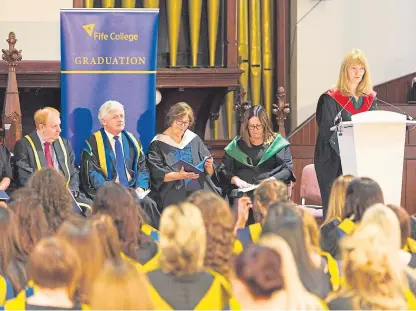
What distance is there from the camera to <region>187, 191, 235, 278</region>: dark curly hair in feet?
11.1

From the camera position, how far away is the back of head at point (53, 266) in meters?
2.59

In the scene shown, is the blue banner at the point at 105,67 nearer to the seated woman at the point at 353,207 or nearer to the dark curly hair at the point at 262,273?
the seated woman at the point at 353,207

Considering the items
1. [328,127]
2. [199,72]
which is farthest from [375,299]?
[199,72]

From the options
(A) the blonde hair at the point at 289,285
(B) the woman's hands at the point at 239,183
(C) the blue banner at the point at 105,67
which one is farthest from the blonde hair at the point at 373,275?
(C) the blue banner at the point at 105,67

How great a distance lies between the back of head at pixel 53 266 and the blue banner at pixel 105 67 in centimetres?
419

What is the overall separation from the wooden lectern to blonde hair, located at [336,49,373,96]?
0.65 meters

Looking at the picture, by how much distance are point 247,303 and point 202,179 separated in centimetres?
413

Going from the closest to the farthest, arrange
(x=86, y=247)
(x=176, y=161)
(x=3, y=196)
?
(x=86, y=247), (x=3, y=196), (x=176, y=161)

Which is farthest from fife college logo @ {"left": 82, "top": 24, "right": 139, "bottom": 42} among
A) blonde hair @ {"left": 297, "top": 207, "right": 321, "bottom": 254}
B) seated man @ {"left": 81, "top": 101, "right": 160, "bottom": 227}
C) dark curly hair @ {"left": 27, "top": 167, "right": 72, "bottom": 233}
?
blonde hair @ {"left": 297, "top": 207, "right": 321, "bottom": 254}

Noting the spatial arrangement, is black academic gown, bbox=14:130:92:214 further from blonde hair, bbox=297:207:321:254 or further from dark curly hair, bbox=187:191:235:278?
blonde hair, bbox=297:207:321:254

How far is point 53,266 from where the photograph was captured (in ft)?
8.51

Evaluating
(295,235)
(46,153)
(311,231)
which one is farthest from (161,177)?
(295,235)

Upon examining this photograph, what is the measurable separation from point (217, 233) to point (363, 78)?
3092 mm

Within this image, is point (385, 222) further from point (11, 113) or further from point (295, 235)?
point (11, 113)
